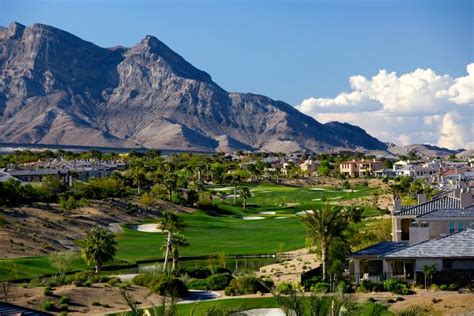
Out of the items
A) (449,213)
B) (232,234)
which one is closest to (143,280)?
(449,213)

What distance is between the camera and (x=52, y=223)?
9669 cm

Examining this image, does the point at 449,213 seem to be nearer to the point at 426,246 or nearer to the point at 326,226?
the point at 426,246

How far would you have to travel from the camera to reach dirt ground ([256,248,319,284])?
64.5m

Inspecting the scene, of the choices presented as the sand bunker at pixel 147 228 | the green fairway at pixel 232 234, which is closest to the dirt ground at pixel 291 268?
the green fairway at pixel 232 234

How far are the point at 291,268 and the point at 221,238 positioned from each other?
31849mm

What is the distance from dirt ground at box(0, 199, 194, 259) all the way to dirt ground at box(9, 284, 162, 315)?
23375 millimetres

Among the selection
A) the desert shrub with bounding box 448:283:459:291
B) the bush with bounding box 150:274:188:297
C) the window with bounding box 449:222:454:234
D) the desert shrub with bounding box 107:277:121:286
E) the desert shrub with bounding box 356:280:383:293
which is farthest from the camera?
the window with bounding box 449:222:454:234

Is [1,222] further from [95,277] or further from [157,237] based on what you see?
[95,277]

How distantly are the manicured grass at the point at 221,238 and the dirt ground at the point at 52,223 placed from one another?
4.73m

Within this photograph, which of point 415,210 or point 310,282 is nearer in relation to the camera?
point 310,282

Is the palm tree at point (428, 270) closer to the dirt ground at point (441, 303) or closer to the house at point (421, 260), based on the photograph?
the house at point (421, 260)

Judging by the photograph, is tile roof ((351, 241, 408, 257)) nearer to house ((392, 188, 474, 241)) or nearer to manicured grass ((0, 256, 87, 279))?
house ((392, 188, 474, 241))

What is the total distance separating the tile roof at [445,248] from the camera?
171ft

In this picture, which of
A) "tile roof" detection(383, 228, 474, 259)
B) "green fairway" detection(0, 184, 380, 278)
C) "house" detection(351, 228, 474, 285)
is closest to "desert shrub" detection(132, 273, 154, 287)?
"green fairway" detection(0, 184, 380, 278)
